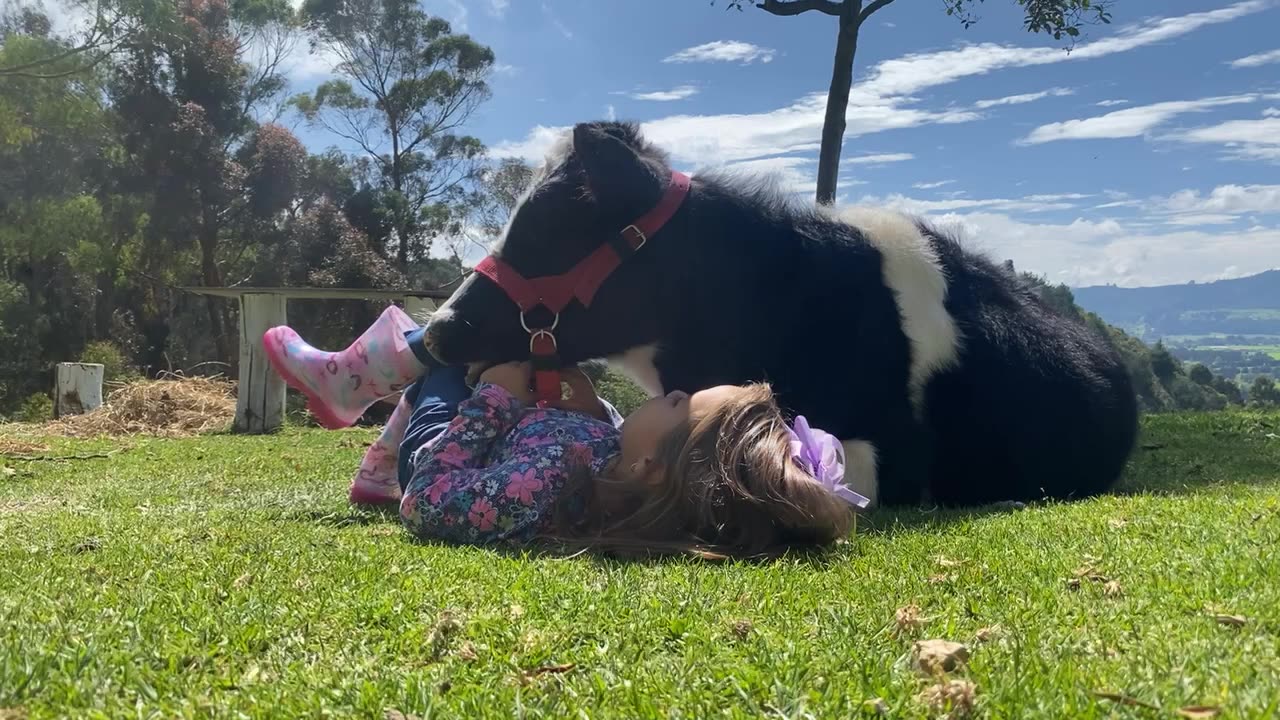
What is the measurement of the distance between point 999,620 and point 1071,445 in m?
2.40

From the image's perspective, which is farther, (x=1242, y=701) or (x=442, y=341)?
(x=442, y=341)

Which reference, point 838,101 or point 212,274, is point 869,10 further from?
point 212,274

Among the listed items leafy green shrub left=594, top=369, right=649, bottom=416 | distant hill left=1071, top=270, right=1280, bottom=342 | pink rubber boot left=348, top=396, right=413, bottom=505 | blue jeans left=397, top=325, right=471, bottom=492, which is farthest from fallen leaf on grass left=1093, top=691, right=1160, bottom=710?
distant hill left=1071, top=270, right=1280, bottom=342

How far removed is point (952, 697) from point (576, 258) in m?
2.57

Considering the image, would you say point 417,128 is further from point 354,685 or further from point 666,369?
point 354,685

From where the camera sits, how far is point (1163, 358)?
1927 cm

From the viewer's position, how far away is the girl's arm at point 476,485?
2939 mm

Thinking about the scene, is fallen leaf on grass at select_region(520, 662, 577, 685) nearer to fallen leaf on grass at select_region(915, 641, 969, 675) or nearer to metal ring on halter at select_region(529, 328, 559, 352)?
fallen leaf on grass at select_region(915, 641, 969, 675)

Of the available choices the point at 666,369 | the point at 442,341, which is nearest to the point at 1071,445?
the point at 666,369

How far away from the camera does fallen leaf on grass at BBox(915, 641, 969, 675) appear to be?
1583mm

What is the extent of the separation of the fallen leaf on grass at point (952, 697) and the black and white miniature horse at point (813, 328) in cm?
220

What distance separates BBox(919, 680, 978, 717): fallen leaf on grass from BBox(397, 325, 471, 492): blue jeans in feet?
7.16

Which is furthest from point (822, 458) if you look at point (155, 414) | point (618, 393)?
point (155, 414)

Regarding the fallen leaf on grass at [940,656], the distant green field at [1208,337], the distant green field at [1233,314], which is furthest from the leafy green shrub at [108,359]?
the distant green field at [1233,314]
